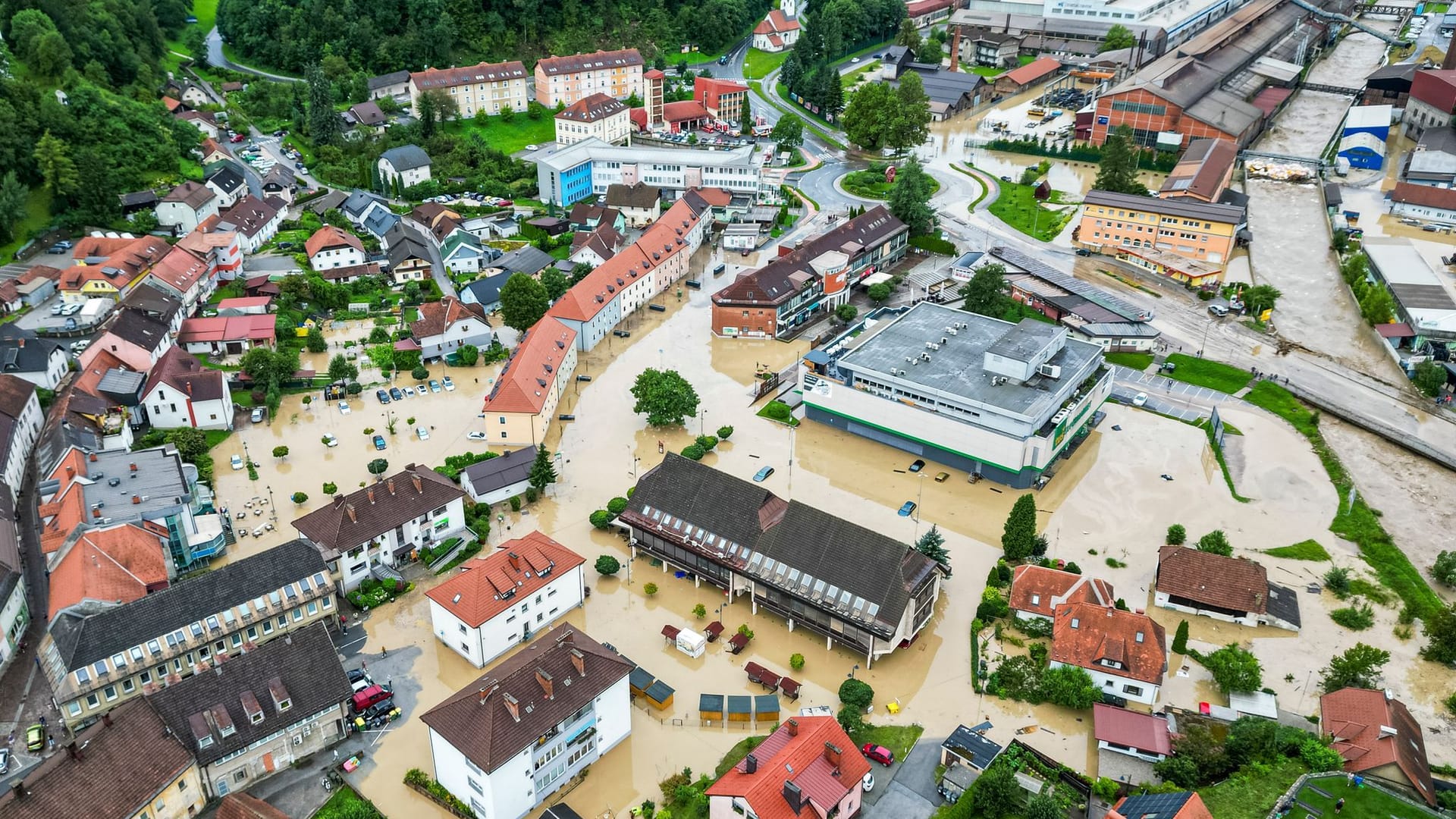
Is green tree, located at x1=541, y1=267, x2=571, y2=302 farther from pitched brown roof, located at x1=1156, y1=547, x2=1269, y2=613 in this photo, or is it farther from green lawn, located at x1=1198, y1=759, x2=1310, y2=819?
green lawn, located at x1=1198, y1=759, x2=1310, y2=819

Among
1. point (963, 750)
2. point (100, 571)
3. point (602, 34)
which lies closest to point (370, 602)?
point (100, 571)

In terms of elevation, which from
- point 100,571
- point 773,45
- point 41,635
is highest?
point 773,45

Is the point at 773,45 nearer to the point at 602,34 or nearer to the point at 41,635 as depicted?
the point at 602,34

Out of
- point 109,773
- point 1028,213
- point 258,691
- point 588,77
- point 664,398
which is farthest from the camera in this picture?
point 588,77

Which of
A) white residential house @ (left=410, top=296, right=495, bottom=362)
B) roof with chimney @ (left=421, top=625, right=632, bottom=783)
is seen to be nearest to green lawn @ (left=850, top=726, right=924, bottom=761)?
roof with chimney @ (left=421, top=625, right=632, bottom=783)

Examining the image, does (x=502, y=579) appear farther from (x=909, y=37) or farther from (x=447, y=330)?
(x=909, y=37)

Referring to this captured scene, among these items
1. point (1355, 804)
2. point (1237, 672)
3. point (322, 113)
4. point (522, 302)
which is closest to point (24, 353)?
point (522, 302)

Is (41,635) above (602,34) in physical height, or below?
below
